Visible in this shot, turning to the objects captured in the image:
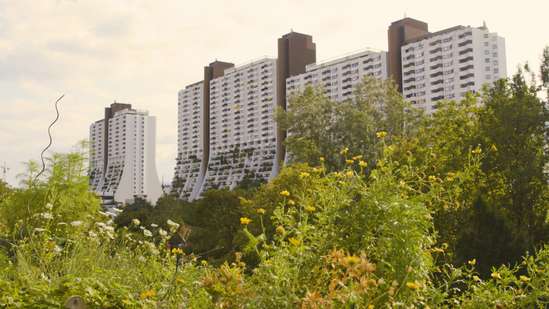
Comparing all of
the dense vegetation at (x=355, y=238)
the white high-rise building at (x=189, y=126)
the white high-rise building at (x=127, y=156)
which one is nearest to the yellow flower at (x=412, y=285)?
the dense vegetation at (x=355, y=238)

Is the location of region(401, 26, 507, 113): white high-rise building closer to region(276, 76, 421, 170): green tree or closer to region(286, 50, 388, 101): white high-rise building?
region(286, 50, 388, 101): white high-rise building

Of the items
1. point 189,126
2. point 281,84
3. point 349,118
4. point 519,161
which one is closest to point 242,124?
point 189,126

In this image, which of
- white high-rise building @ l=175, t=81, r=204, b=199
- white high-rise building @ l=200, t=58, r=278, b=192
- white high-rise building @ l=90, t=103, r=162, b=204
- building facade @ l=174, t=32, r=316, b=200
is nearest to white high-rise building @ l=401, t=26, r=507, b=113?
building facade @ l=174, t=32, r=316, b=200

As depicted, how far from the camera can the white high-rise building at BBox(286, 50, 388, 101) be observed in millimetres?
77500

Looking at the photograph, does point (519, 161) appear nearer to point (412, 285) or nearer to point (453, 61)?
point (412, 285)

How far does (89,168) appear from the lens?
1103 cm

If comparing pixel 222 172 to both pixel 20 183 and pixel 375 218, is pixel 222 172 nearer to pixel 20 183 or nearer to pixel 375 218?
pixel 20 183

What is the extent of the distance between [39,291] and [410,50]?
73925 mm

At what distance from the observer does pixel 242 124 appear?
10031cm

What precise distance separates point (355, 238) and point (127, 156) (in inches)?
5269

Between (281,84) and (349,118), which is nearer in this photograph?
(349,118)

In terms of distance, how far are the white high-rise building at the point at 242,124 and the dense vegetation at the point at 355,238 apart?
74950 mm

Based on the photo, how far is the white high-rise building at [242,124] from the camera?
91.4 metres

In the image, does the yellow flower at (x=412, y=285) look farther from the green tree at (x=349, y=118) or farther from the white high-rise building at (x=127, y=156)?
the white high-rise building at (x=127, y=156)
